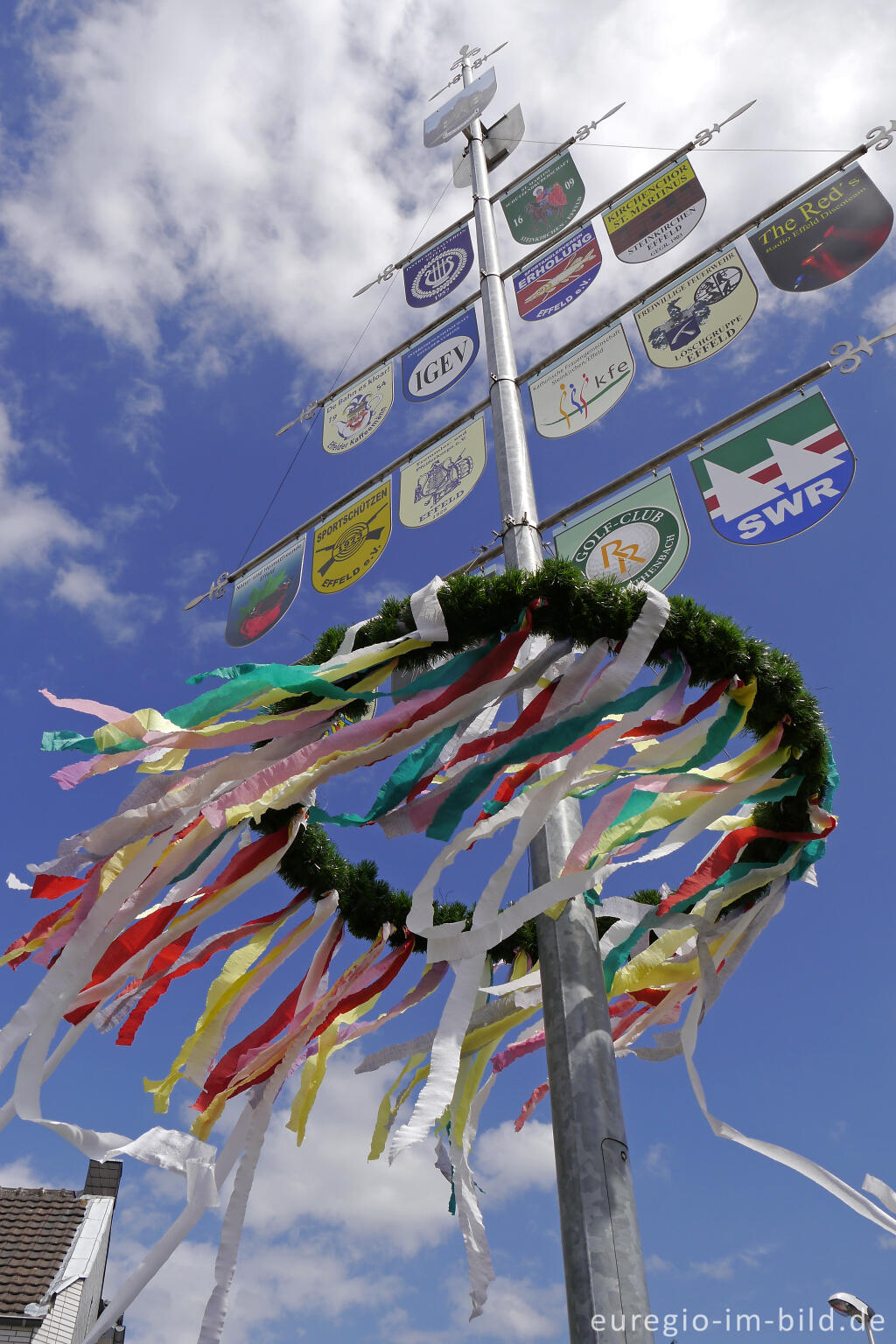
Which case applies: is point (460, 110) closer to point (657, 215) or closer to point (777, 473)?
point (657, 215)

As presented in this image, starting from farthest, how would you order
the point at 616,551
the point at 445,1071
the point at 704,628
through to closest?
the point at 616,551, the point at 704,628, the point at 445,1071

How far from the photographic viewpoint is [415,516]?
15.6 feet

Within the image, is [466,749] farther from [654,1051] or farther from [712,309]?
[712,309]

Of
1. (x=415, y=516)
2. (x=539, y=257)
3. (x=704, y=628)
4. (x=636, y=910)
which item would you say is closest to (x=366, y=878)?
(x=636, y=910)

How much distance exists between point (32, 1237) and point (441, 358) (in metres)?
7.37

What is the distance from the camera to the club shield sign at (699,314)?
4.41 metres

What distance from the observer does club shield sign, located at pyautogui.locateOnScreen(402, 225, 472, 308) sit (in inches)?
224

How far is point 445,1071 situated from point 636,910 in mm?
922

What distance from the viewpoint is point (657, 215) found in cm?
519

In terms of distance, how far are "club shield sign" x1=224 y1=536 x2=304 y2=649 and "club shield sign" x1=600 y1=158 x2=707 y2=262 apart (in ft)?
7.87

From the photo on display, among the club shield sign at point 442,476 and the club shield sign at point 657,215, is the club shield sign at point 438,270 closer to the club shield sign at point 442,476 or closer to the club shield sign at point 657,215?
the club shield sign at point 657,215

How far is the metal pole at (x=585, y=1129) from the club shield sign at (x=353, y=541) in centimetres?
205

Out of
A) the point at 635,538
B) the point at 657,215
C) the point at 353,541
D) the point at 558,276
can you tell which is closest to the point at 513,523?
the point at 635,538

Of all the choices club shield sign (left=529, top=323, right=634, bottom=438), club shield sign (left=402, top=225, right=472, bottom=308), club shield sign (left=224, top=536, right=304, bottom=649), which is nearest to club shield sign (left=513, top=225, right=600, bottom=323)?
club shield sign (left=402, top=225, right=472, bottom=308)
